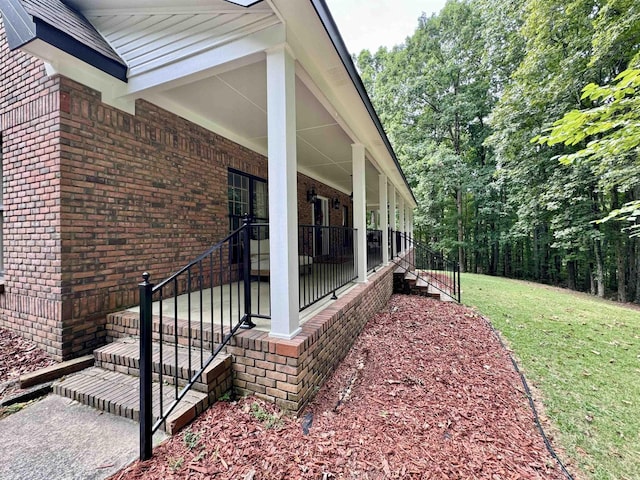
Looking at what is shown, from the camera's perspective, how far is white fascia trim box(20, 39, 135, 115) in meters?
2.77

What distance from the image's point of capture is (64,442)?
2.05 metres

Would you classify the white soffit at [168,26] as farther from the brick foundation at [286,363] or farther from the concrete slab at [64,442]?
the concrete slab at [64,442]

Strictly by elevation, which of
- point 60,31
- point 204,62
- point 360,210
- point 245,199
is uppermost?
point 60,31

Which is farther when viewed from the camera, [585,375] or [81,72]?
[585,375]

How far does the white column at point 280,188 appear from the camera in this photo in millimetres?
2572

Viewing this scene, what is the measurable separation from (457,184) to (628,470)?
627 inches

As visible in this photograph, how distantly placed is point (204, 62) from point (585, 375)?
18.6ft

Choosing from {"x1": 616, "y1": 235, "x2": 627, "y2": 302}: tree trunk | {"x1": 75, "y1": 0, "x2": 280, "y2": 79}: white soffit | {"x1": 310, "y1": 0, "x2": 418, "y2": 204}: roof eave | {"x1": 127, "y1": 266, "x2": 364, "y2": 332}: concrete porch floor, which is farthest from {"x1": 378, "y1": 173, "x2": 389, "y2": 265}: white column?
{"x1": 616, "y1": 235, "x2": 627, "y2": 302}: tree trunk

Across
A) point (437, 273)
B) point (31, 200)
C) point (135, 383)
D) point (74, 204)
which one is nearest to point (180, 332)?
point (135, 383)

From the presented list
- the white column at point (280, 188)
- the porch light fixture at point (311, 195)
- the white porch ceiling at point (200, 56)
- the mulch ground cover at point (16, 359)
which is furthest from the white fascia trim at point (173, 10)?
the porch light fixture at point (311, 195)

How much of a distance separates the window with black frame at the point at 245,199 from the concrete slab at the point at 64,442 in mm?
3021

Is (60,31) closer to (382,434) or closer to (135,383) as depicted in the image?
(135,383)

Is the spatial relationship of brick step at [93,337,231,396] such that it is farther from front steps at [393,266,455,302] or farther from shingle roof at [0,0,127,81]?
front steps at [393,266,455,302]

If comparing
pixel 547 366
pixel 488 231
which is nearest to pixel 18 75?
pixel 547 366
